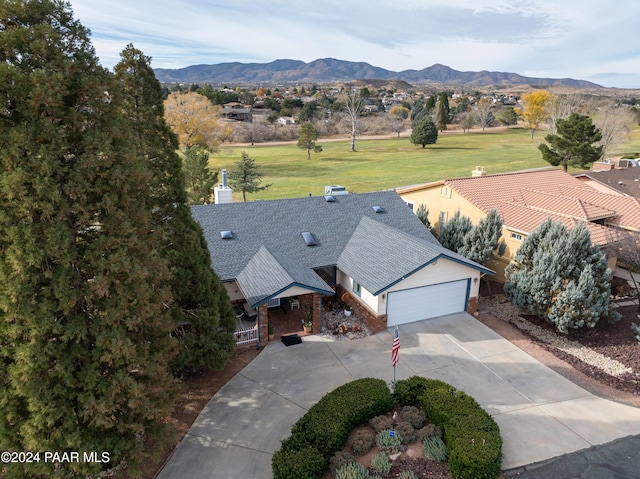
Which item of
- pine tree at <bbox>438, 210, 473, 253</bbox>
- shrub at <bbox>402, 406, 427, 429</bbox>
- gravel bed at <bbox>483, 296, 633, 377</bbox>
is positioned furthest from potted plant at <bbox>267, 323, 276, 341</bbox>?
pine tree at <bbox>438, 210, 473, 253</bbox>

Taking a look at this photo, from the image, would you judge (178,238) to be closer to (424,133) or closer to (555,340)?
(555,340)

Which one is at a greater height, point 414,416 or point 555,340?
point 414,416

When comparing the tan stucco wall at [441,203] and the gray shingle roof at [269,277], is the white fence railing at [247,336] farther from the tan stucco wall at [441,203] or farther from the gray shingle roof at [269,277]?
the tan stucco wall at [441,203]

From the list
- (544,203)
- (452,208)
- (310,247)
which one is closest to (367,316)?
(310,247)

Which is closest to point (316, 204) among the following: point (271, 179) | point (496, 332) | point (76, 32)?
point (496, 332)

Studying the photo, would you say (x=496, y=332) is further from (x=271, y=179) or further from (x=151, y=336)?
(x=271, y=179)

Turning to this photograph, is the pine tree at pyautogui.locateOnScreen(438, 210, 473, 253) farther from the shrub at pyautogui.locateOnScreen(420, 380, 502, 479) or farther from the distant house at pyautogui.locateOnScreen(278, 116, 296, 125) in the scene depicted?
the distant house at pyautogui.locateOnScreen(278, 116, 296, 125)

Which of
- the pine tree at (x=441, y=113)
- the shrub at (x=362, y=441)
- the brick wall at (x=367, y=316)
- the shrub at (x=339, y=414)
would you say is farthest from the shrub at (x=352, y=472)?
the pine tree at (x=441, y=113)
